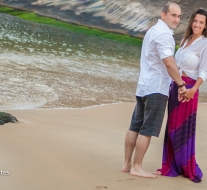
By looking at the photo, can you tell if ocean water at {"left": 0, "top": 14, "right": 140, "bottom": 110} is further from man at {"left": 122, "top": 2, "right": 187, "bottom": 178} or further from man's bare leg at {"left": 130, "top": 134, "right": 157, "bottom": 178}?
man at {"left": 122, "top": 2, "right": 187, "bottom": 178}

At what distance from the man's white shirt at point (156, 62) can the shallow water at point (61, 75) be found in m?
3.78

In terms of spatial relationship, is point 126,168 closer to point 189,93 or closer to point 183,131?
point 183,131

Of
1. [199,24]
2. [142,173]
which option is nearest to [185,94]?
[199,24]

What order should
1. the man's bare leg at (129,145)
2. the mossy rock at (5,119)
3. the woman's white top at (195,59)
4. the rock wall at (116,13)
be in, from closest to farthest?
the woman's white top at (195,59), the man's bare leg at (129,145), the mossy rock at (5,119), the rock wall at (116,13)

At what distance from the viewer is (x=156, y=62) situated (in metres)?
3.82

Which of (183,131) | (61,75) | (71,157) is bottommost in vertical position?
(61,75)

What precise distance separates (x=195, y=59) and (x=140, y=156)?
2.77 ft

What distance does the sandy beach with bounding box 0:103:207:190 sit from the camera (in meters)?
3.67

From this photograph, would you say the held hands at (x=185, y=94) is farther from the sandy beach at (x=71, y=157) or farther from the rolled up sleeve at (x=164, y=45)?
the sandy beach at (x=71, y=157)

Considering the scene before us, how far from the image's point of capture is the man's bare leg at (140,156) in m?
3.90

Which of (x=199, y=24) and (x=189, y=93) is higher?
(x=199, y=24)

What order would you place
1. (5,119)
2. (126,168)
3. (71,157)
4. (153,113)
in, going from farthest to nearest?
(5,119) → (71,157) → (126,168) → (153,113)

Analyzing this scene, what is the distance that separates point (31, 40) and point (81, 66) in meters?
5.02

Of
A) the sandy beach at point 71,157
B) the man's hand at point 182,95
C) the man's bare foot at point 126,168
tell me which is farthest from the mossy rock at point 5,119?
the man's hand at point 182,95
